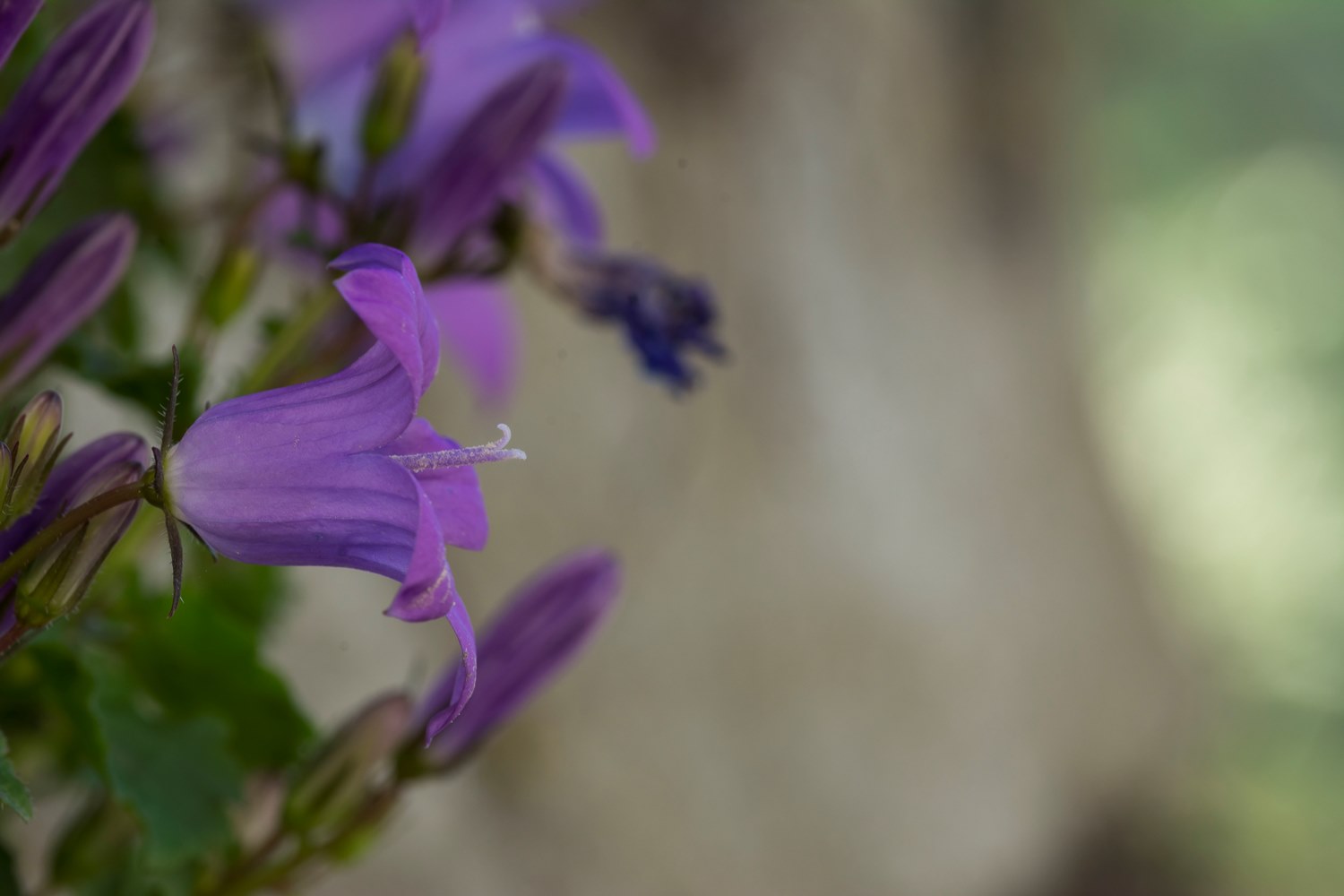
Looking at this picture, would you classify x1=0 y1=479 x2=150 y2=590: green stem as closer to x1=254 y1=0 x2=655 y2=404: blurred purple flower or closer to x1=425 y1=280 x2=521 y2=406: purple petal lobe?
x1=254 y1=0 x2=655 y2=404: blurred purple flower

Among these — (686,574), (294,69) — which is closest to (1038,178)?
(686,574)

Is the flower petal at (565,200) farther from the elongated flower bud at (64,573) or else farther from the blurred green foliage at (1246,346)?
the blurred green foliage at (1246,346)

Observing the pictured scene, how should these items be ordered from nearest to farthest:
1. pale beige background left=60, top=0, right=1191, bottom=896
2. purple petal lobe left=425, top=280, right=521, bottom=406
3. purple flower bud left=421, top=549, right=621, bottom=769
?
purple flower bud left=421, top=549, right=621, bottom=769, purple petal lobe left=425, top=280, right=521, bottom=406, pale beige background left=60, top=0, right=1191, bottom=896

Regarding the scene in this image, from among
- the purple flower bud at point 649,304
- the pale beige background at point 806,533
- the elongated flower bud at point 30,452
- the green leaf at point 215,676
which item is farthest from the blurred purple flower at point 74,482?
the pale beige background at point 806,533

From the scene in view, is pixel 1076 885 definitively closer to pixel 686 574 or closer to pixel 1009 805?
pixel 1009 805

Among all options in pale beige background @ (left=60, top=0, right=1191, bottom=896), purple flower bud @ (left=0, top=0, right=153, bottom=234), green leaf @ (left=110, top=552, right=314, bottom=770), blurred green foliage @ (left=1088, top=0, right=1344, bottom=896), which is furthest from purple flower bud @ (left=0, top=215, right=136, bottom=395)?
blurred green foliage @ (left=1088, top=0, right=1344, bottom=896)
